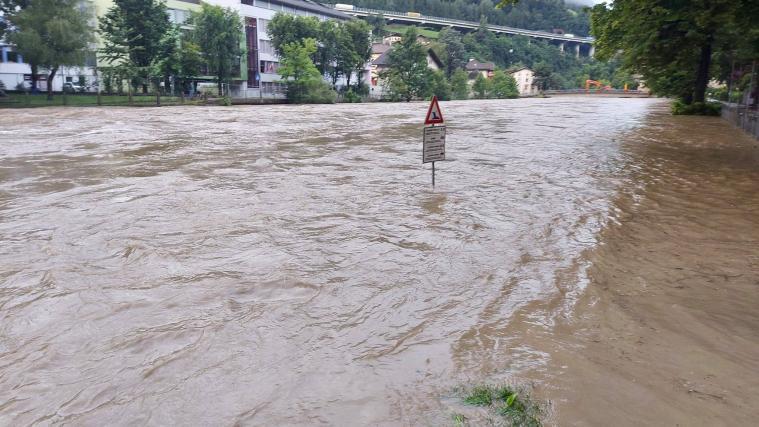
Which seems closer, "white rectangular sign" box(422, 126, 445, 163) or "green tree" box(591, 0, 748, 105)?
"white rectangular sign" box(422, 126, 445, 163)

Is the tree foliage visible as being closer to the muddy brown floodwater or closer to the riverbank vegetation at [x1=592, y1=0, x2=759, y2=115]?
the riverbank vegetation at [x1=592, y1=0, x2=759, y2=115]

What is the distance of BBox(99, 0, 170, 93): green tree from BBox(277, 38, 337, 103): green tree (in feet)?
42.1

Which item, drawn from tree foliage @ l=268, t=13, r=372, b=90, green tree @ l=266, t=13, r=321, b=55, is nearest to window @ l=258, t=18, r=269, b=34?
tree foliage @ l=268, t=13, r=372, b=90

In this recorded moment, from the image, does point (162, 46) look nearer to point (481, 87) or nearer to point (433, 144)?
point (433, 144)

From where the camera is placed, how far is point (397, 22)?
16675 cm

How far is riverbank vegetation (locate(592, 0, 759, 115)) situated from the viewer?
1509cm

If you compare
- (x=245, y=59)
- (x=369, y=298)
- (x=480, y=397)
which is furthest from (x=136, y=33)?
(x=480, y=397)

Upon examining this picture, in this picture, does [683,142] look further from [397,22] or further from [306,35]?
[397,22]

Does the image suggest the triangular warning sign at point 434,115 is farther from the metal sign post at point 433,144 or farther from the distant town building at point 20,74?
the distant town building at point 20,74

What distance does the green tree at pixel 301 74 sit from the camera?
193 ft

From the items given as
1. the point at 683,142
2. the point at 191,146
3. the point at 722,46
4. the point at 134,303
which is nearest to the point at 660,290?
the point at 134,303

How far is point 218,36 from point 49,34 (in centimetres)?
1533

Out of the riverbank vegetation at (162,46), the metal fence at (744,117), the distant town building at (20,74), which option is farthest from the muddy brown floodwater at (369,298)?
the distant town building at (20,74)

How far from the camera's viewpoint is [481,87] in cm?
9712
